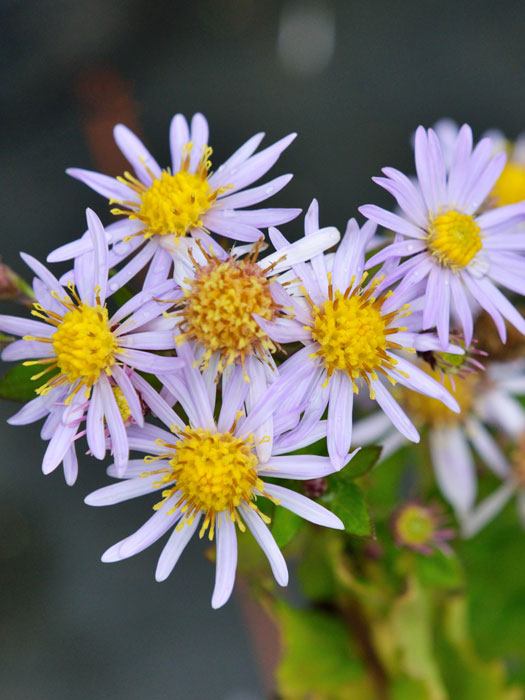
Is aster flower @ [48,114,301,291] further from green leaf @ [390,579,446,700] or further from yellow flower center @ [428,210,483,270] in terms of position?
green leaf @ [390,579,446,700]

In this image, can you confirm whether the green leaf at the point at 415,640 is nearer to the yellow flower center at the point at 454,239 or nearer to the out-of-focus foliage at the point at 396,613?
the out-of-focus foliage at the point at 396,613

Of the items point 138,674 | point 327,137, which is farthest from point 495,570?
point 327,137

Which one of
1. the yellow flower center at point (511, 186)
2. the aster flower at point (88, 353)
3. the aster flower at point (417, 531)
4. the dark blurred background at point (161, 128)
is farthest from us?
the dark blurred background at point (161, 128)

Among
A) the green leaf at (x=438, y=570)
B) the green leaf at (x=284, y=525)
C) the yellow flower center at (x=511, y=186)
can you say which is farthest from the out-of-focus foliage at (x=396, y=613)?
the yellow flower center at (x=511, y=186)

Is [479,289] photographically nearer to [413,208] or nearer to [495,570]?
[413,208]

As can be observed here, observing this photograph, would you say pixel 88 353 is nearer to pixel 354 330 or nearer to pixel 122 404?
pixel 122 404

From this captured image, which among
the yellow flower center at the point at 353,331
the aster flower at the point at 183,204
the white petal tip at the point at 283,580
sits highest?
the aster flower at the point at 183,204

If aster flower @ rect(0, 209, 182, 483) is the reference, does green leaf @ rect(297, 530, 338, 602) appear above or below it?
below

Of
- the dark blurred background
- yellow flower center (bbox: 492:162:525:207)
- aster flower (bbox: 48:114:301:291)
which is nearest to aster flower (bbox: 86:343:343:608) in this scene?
aster flower (bbox: 48:114:301:291)
